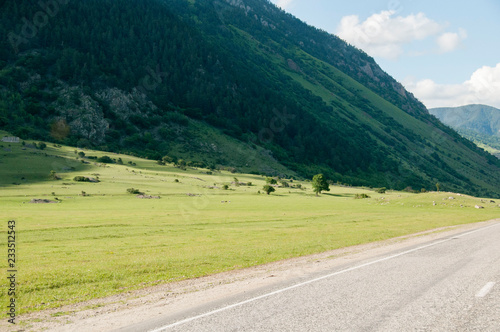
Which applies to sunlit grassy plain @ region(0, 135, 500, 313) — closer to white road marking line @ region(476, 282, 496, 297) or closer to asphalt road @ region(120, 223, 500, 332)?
asphalt road @ region(120, 223, 500, 332)

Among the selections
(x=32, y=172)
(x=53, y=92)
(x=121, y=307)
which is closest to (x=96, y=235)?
(x=121, y=307)

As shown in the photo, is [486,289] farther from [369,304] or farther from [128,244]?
[128,244]

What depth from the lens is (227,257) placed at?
2075 centimetres

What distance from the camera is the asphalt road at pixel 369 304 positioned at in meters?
9.32

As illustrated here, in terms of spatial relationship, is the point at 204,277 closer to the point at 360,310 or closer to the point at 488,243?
the point at 360,310

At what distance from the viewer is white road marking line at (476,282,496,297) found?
1174 centimetres

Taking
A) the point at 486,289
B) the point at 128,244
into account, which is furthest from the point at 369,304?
the point at 128,244

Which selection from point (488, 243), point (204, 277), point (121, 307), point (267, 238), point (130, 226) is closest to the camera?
point (121, 307)

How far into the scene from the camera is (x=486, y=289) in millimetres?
12320

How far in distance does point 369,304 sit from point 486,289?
4.81m

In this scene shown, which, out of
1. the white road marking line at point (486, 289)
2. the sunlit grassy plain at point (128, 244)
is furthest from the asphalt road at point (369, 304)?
the sunlit grassy plain at point (128, 244)

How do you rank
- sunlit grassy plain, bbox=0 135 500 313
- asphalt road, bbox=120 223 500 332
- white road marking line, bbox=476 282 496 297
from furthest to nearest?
sunlit grassy plain, bbox=0 135 500 313 < white road marking line, bbox=476 282 496 297 < asphalt road, bbox=120 223 500 332

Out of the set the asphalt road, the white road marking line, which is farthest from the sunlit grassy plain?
the white road marking line

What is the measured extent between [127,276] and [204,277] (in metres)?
3.55
